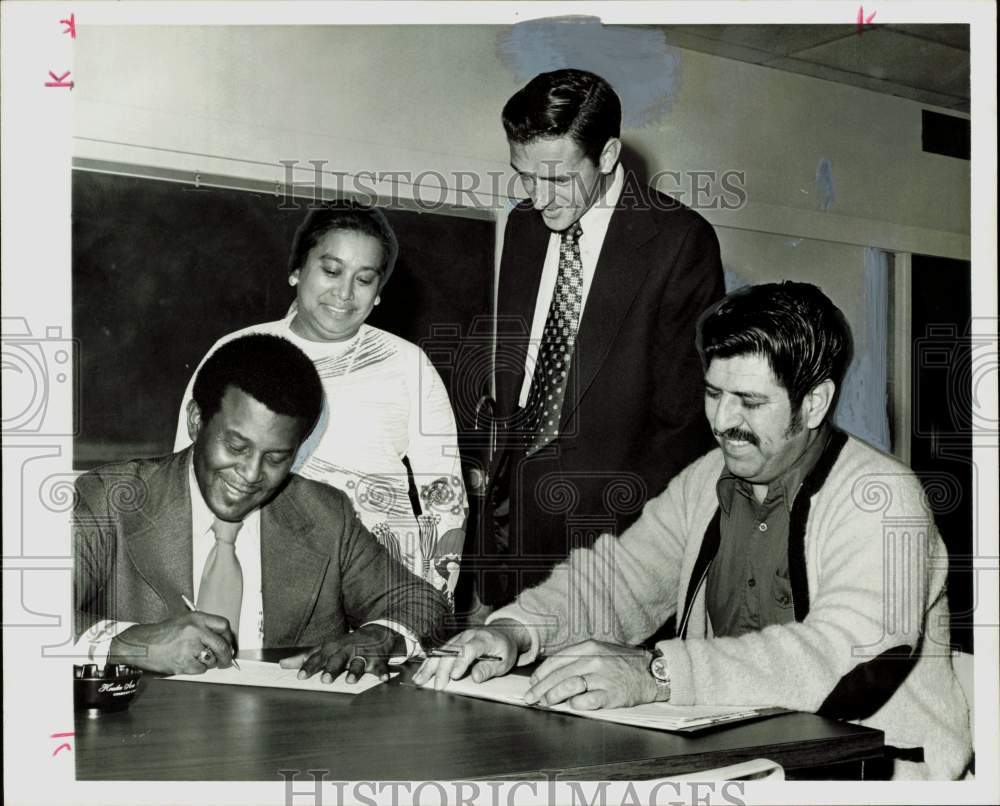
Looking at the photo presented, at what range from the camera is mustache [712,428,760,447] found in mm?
2730

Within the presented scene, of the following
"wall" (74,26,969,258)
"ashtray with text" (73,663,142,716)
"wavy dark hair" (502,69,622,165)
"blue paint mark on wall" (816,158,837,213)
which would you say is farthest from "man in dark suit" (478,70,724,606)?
"ashtray with text" (73,663,142,716)

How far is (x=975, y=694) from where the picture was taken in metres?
2.82

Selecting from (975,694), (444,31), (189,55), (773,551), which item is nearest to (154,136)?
(189,55)

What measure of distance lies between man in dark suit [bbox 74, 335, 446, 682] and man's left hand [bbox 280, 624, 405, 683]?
1cm

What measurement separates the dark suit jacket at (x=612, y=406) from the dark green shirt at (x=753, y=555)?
0.17 m

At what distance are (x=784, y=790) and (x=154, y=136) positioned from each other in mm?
2213

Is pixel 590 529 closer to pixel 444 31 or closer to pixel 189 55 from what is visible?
pixel 444 31

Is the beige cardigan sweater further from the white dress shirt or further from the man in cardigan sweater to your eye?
the white dress shirt

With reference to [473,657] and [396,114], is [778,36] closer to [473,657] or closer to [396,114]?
[396,114]

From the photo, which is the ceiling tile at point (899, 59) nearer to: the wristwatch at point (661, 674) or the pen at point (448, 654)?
the wristwatch at point (661, 674)

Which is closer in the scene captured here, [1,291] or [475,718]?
[475,718]

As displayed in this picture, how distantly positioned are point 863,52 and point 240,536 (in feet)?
6.61

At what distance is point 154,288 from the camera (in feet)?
8.86


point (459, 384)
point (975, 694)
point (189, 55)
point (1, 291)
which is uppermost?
point (189, 55)
